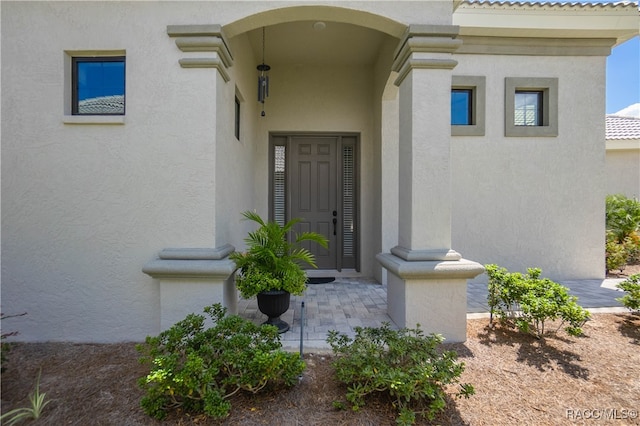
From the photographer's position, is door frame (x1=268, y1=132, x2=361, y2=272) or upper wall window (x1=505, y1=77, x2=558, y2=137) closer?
upper wall window (x1=505, y1=77, x2=558, y2=137)

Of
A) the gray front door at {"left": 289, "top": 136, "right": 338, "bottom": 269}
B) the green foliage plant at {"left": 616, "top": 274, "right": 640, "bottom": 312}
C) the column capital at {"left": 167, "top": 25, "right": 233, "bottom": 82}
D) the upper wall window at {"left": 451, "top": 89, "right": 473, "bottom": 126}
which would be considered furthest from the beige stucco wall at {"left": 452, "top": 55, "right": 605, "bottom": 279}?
the column capital at {"left": 167, "top": 25, "right": 233, "bottom": 82}

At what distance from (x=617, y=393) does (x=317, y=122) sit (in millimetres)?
5098

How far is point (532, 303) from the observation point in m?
3.10

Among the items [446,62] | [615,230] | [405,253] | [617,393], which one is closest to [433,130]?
[446,62]

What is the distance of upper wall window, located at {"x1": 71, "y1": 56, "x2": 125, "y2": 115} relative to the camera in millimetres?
3238

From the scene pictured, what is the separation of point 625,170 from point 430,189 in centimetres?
965

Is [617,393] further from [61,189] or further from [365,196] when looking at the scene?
[61,189]

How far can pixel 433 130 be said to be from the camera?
124 inches

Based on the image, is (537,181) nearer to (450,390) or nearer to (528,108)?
(528,108)

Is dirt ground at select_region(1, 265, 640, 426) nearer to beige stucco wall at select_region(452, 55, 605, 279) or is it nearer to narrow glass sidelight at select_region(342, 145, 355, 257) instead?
beige stucco wall at select_region(452, 55, 605, 279)

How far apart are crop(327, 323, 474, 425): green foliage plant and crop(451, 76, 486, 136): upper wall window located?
13.5ft

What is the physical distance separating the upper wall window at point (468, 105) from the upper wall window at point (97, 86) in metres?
4.83

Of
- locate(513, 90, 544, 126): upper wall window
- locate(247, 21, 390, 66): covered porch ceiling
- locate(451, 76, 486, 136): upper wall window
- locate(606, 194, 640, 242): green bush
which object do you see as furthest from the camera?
locate(606, 194, 640, 242): green bush

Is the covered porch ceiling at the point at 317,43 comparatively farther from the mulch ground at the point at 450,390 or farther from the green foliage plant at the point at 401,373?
the mulch ground at the point at 450,390
